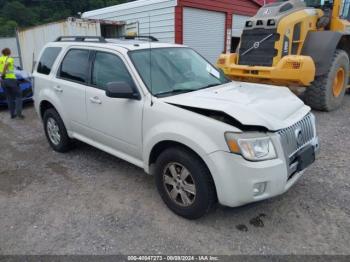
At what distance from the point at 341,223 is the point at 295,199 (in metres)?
0.55

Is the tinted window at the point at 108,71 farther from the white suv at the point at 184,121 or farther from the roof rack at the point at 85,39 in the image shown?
the roof rack at the point at 85,39

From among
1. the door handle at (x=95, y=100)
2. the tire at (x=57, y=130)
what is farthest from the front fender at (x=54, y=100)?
the door handle at (x=95, y=100)

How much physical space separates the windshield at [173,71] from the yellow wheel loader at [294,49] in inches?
112

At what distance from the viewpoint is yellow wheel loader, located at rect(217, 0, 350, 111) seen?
22.0 ft

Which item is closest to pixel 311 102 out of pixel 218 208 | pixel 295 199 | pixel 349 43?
pixel 349 43

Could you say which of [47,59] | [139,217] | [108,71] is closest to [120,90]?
[108,71]

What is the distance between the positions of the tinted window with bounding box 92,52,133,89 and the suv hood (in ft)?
Result: 2.41

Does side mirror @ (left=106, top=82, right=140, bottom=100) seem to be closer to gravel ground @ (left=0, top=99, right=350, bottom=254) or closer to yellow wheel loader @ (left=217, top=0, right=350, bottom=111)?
gravel ground @ (left=0, top=99, right=350, bottom=254)

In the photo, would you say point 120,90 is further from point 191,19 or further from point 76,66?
point 191,19

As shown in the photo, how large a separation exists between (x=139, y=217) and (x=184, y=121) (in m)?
1.18

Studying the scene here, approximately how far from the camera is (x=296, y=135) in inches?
120

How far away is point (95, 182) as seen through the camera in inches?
162

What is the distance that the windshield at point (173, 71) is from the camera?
3484 millimetres

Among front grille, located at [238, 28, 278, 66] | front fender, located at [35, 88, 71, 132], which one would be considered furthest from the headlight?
front grille, located at [238, 28, 278, 66]
